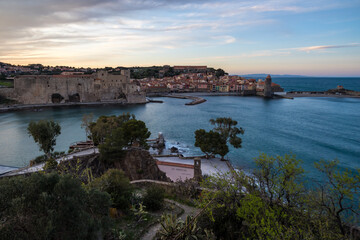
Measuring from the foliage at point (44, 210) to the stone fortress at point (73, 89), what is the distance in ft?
126

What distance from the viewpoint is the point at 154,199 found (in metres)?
4.96

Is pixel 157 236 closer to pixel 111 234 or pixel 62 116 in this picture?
pixel 111 234

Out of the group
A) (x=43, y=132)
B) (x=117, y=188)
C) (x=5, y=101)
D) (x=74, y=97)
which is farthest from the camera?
(x=74, y=97)

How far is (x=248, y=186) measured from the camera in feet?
13.8

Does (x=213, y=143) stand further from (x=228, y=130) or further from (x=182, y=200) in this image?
(x=182, y=200)

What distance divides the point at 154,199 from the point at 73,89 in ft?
131

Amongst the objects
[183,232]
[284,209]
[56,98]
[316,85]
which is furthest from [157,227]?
[316,85]

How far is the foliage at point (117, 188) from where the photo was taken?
462cm

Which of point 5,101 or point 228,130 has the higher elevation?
point 5,101

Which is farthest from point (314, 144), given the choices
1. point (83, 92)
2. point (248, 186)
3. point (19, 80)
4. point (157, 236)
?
point (19, 80)

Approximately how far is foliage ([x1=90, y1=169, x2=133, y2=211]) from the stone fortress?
3658 centimetres

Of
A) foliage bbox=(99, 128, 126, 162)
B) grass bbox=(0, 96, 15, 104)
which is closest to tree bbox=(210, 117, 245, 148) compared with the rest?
foliage bbox=(99, 128, 126, 162)

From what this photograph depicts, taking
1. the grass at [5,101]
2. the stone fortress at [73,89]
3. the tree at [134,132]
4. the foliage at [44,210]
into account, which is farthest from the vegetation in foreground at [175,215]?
the grass at [5,101]

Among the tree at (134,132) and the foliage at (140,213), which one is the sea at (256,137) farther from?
the foliage at (140,213)
